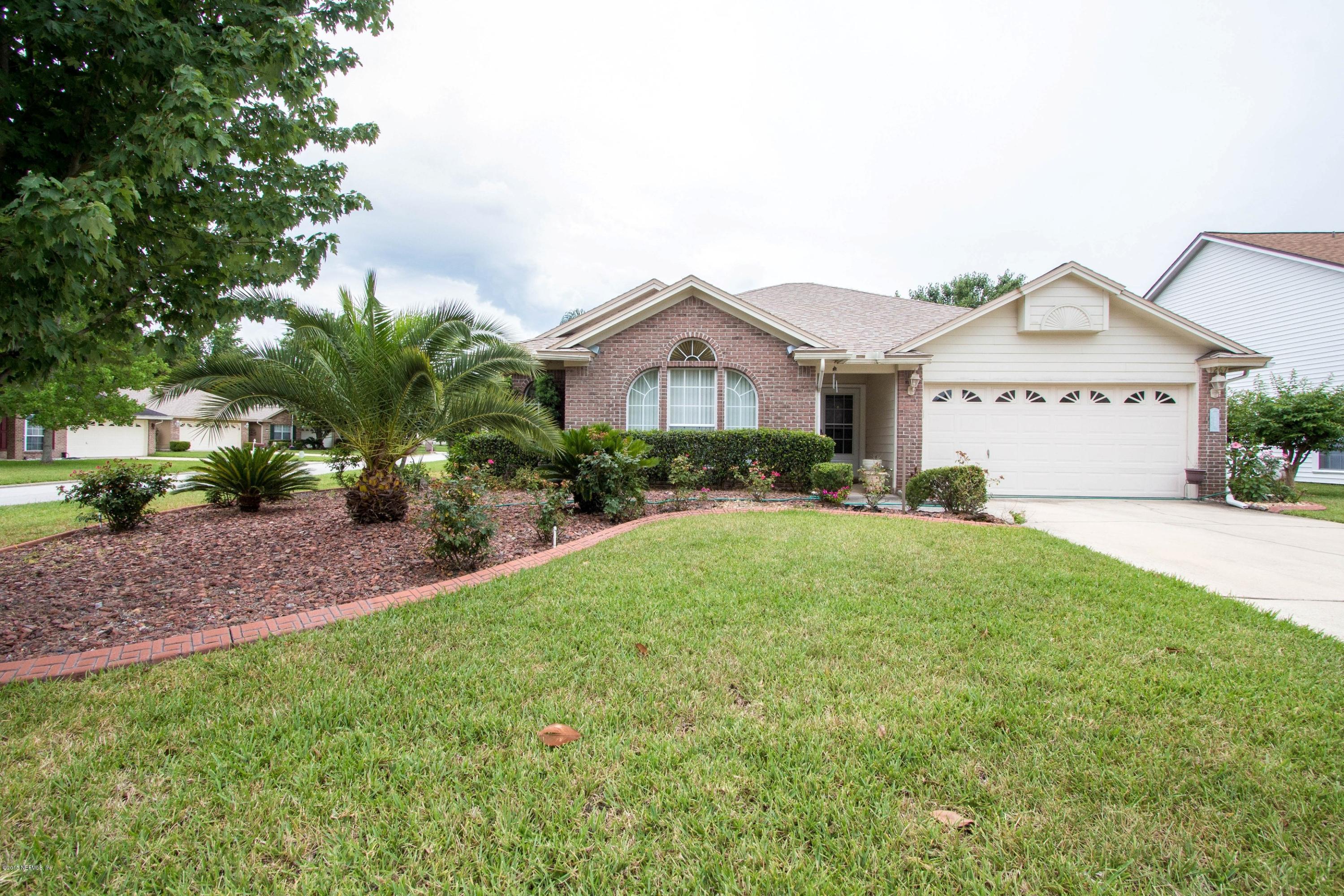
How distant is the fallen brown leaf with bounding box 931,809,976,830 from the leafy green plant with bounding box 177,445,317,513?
938 cm

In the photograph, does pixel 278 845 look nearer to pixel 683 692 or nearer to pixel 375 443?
pixel 683 692

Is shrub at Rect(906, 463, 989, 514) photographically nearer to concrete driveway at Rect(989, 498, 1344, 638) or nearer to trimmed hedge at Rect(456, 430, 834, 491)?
concrete driveway at Rect(989, 498, 1344, 638)

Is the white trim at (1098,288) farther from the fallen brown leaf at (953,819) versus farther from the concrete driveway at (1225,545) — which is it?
the fallen brown leaf at (953,819)

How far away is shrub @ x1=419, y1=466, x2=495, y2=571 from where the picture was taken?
16.7ft

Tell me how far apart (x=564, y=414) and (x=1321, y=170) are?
25.5m

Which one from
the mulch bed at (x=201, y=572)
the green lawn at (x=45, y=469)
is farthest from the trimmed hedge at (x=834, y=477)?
the green lawn at (x=45, y=469)

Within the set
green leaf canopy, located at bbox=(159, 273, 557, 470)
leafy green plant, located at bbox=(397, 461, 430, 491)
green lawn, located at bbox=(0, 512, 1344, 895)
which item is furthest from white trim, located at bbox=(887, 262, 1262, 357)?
leafy green plant, located at bbox=(397, 461, 430, 491)

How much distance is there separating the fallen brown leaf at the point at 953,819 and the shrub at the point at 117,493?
9214mm

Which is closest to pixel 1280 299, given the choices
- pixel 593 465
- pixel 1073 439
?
pixel 1073 439

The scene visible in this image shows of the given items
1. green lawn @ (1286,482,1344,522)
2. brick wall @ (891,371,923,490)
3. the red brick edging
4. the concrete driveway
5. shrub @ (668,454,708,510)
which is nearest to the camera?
the red brick edging

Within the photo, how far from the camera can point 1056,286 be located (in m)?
11.8

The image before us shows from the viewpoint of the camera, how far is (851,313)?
16328 mm

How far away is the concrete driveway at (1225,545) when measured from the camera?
4.83 metres

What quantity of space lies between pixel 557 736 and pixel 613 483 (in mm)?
5833
